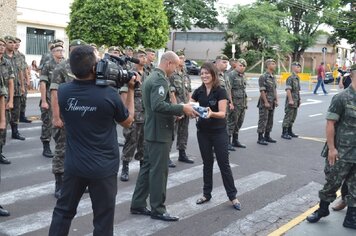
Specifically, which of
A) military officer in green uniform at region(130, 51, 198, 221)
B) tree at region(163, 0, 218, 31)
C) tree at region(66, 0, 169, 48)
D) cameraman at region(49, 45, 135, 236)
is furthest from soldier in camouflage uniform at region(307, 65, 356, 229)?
tree at region(163, 0, 218, 31)

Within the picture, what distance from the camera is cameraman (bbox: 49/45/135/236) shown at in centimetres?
363

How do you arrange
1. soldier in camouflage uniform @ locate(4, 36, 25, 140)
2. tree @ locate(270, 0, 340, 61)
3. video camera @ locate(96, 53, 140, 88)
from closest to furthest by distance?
video camera @ locate(96, 53, 140, 88), soldier in camouflage uniform @ locate(4, 36, 25, 140), tree @ locate(270, 0, 340, 61)

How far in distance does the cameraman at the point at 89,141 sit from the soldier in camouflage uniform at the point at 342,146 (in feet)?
8.17

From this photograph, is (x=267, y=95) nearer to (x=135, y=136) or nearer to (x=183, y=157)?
(x=183, y=157)

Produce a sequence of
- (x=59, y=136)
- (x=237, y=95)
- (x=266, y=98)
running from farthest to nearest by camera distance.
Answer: (x=266, y=98) < (x=237, y=95) < (x=59, y=136)

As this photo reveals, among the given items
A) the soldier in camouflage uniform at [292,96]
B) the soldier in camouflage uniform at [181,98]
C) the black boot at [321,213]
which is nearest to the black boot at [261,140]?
the soldier in camouflage uniform at [292,96]

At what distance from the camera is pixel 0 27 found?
66.7 feet

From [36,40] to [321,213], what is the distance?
22.7 metres

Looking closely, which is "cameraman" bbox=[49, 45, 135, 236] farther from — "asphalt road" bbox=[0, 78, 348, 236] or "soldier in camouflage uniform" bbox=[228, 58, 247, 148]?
"soldier in camouflage uniform" bbox=[228, 58, 247, 148]

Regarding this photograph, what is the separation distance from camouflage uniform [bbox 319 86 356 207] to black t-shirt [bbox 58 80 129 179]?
2.58 m

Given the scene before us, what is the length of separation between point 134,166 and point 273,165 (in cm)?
265

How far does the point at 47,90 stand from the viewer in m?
8.20

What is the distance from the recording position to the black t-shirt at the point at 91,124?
3.64 metres

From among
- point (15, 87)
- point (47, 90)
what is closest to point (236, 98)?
point (47, 90)
